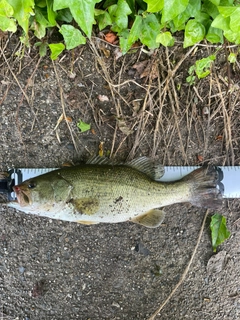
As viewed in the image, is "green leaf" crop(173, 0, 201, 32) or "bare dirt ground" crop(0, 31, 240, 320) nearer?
"green leaf" crop(173, 0, 201, 32)

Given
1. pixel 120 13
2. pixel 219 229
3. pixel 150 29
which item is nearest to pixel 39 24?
pixel 120 13

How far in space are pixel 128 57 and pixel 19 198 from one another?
4.13 feet

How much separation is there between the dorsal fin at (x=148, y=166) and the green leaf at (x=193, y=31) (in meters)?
0.81

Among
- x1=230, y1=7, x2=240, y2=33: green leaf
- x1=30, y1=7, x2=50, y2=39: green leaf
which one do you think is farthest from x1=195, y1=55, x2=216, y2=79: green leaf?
x1=30, y1=7, x2=50, y2=39: green leaf

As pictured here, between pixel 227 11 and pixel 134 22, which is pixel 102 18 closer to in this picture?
pixel 134 22

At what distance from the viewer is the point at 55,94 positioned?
8.32ft

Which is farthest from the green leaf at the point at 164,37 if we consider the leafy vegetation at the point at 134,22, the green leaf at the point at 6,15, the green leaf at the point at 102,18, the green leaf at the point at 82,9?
the green leaf at the point at 6,15

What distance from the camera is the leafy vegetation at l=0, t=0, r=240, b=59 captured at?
1.95m

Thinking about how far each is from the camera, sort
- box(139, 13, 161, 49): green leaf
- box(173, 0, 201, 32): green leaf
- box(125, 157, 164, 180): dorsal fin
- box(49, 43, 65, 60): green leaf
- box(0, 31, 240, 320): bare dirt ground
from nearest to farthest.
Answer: box(173, 0, 201, 32): green leaf < box(139, 13, 161, 49): green leaf < box(49, 43, 65, 60): green leaf < box(125, 157, 164, 180): dorsal fin < box(0, 31, 240, 320): bare dirt ground

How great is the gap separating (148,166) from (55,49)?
0.99 meters

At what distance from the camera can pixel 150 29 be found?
223 centimetres

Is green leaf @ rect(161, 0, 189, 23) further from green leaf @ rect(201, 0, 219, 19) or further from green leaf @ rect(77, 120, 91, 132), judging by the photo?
green leaf @ rect(77, 120, 91, 132)

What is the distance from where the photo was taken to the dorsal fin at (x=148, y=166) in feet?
7.87

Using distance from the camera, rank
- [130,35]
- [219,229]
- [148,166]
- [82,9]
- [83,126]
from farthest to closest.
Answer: [219,229] < [83,126] < [148,166] < [130,35] < [82,9]
